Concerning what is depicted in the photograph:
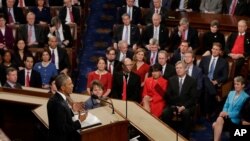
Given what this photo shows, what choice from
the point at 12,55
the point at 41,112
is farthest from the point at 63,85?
the point at 12,55

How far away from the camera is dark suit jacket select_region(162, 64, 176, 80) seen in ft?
22.5

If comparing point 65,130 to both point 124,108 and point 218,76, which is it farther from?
point 218,76

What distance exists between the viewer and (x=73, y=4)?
8789 millimetres

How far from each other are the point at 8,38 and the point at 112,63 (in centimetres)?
159

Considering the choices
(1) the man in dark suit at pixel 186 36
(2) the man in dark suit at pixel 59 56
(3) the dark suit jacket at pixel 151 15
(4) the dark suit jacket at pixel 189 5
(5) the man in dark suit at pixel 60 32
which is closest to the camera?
(2) the man in dark suit at pixel 59 56

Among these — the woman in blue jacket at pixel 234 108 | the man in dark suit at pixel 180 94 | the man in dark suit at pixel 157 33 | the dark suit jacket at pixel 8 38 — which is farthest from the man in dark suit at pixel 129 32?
the woman in blue jacket at pixel 234 108

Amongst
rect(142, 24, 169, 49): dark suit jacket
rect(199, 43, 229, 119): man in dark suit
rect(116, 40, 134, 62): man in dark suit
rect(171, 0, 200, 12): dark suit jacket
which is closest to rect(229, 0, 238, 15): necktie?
rect(171, 0, 200, 12): dark suit jacket

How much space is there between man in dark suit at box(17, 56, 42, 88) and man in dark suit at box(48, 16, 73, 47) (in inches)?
38.1

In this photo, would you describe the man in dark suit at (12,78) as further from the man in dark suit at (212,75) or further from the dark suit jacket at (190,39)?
the dark suit jacket at (190,39)

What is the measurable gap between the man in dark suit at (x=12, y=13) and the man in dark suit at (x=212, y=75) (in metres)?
2.83

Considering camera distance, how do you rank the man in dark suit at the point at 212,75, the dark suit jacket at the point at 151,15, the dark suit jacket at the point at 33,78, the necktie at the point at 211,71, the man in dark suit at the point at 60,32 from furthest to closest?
the dark suit jacket at the point at 151,15
the man in dark suit at the point at 60,32
the necktie at the point at 211,71
the dark suit jacket at the point at 33,78
the man in dark suit at the point at 212,75

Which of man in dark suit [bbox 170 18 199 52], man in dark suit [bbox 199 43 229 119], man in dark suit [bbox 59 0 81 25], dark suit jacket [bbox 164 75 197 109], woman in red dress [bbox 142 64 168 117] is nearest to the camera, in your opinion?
dark suit jacket [bbox 164 75 197 109]

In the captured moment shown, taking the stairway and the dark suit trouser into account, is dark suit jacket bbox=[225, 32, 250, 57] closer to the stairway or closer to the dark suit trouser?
the dark suit trouser

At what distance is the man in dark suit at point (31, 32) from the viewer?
789 cm
